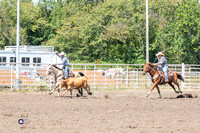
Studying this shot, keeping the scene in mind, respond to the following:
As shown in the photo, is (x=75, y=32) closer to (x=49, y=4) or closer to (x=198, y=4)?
(x=198, y=4)

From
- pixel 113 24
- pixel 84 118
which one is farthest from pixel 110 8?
pixel 84 118

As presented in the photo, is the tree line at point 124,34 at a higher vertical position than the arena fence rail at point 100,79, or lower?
higher

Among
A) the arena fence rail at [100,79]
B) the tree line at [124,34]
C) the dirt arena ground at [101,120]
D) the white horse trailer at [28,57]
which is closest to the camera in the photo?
the dirt arena ground at [101,120]

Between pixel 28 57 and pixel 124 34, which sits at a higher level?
pixel 124 34

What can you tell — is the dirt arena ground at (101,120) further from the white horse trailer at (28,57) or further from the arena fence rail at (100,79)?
the white horse trailer at (28,57)

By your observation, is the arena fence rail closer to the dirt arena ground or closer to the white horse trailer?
the white horse trailer

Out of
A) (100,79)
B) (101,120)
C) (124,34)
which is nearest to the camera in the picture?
(101,120)

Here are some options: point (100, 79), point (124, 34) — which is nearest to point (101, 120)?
point (100, 79)

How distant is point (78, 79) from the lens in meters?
16.6

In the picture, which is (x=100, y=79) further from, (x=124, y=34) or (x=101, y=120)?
(x=124, y=34)

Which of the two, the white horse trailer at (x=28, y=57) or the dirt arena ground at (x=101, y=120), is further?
the white horse trailer at (x=28, y=57)

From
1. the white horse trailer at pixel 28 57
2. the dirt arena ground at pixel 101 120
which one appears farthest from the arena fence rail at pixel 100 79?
the dirt arena ground at pixel 101 120

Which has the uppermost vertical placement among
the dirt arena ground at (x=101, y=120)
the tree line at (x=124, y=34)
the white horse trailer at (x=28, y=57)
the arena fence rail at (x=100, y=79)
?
the tree line at (x=124, y=34)

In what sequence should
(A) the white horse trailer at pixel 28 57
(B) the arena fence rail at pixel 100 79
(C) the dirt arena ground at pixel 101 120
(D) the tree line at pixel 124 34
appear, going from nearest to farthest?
(C) the dirt arena ground at pixel 101 120 → (B) the arena fence rail at pixel 100 79 → (A) the white horse trailer at pixel 28 57 → (D) the tree line at pixel 124 34
